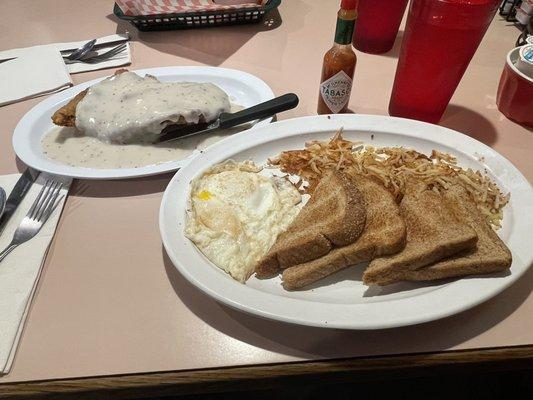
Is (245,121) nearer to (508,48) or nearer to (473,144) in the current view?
(473,144)

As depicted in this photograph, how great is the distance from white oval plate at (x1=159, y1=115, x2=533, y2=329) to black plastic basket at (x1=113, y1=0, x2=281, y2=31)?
1.12m

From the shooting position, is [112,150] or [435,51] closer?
[435,51]

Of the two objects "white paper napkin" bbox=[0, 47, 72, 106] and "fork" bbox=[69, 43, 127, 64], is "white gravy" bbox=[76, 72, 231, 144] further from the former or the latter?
"fork" bbox=[69, 43, 127, 64]

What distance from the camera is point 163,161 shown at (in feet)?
4.94

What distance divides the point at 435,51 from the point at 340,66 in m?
0.36

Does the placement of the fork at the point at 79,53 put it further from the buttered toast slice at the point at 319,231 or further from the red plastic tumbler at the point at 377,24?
the buttered toast slice at the point at 319,231

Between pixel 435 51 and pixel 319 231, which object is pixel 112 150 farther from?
pixel 435 51

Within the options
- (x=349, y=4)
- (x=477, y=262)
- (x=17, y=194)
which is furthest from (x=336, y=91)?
(x=17, y=194)

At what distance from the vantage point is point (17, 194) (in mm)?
1351

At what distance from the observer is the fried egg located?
1.14m

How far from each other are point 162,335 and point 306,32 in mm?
2053

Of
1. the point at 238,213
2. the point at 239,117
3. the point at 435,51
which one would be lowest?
the point at 238,213

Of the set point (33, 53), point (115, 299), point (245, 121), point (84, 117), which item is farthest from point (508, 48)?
point (33, 53)

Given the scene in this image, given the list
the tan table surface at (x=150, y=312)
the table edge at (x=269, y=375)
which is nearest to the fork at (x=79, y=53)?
the tan table surface at (x=150, y=312)
